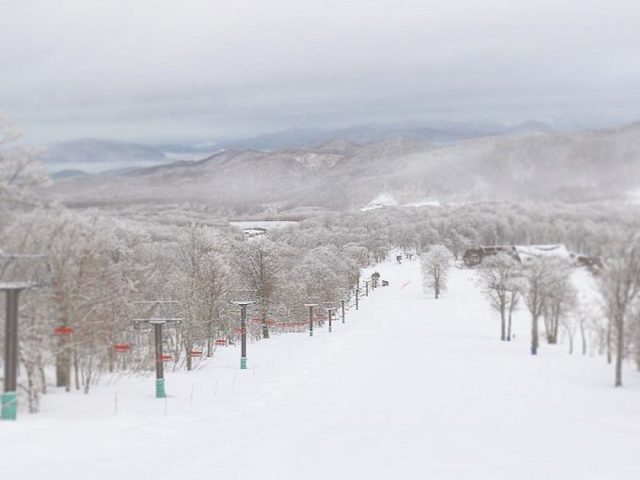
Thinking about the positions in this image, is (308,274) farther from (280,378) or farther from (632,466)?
(632,466)

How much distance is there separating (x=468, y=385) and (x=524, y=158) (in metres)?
8.93

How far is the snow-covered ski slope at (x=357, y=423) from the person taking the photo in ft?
47.2

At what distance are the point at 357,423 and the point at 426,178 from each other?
70.2ft

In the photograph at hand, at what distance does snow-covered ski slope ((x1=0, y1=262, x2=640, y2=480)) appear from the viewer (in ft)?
47.2

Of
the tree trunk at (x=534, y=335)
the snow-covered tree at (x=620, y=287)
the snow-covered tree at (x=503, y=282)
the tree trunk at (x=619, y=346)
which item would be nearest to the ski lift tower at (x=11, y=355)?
the snow-covered tree at (x=503, y=282)

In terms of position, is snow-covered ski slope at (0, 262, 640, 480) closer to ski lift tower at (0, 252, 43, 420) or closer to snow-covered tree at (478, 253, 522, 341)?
ski lift tower at (0, 252, 43, 420)

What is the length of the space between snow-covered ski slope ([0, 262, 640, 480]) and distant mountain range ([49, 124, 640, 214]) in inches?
240

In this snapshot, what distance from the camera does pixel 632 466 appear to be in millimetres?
15234

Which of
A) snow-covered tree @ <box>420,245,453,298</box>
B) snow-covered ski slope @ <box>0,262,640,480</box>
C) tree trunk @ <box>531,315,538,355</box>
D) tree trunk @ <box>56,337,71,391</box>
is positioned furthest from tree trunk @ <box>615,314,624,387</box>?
tree trunk @ <box>56,337,71,391</box>

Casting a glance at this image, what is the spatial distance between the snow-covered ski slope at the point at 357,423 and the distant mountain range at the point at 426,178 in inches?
240

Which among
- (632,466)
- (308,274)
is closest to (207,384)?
(632,466)

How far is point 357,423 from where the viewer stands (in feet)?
65.1

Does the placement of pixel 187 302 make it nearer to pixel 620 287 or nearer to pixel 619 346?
pixel 619 346

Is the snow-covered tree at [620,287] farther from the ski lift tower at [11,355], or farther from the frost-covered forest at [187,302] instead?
the ski lift tower at [11,355]
